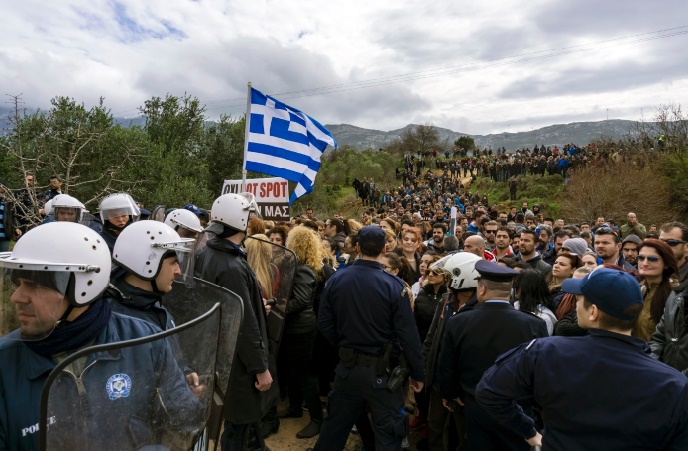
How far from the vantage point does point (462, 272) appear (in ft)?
11.2

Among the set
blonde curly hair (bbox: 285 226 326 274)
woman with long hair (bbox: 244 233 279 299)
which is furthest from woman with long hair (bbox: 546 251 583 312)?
woman with long hair (bbox: 244 233 279 299)

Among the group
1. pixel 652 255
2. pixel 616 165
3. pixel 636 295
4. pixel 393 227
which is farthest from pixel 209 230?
pixel 616 165

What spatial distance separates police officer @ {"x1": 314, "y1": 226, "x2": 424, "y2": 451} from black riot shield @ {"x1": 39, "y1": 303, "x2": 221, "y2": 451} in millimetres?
1795

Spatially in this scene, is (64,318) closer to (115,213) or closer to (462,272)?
(462,272)

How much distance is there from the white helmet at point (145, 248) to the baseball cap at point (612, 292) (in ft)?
6.48

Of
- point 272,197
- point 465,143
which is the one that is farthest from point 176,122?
point 465,143

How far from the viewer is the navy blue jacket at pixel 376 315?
331cm

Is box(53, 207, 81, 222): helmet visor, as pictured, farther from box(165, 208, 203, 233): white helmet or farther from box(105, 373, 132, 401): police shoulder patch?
box(105, 373, 132, 401): police shoulder patch

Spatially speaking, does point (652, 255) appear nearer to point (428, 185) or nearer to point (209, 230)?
point (209, 230)

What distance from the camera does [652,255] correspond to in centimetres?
395

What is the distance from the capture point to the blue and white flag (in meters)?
6.65

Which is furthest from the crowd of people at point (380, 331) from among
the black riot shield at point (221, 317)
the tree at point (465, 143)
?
the tree at point (465, 143)

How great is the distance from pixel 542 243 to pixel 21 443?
8284 millimetres

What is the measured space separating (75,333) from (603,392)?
2.02m
